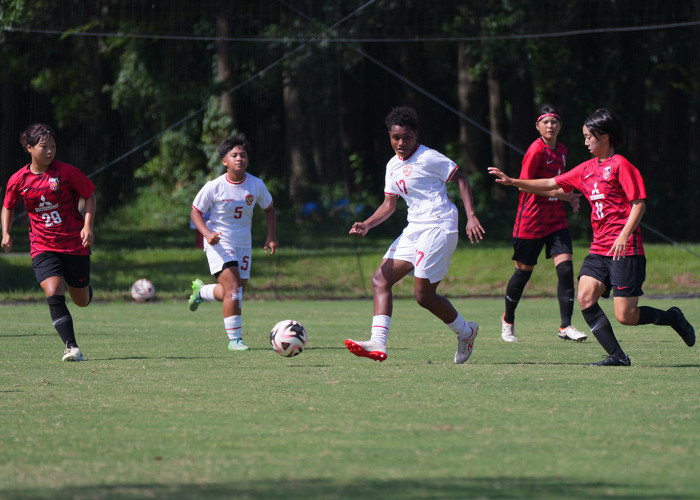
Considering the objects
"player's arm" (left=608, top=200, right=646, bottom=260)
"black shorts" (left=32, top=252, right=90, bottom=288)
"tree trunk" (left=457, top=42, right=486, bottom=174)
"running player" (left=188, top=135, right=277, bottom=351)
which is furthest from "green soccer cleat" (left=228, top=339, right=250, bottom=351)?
"tree trunk" (left=457, top=42, right=486, bottom=174)

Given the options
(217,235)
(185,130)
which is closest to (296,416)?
(217,235)

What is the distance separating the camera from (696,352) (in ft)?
32.5

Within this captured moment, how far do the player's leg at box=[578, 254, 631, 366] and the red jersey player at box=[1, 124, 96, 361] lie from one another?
3.98 meters

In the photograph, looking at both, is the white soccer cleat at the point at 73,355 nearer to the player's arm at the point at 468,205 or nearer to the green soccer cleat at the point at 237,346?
the green soccer cleat at the point at 237,346

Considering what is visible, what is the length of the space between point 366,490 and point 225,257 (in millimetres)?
6377

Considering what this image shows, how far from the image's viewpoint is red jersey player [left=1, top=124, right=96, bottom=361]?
9.70m

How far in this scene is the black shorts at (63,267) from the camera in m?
9.74

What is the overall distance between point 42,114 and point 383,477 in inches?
752

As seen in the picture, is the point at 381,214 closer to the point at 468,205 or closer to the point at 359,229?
the point at 359,229

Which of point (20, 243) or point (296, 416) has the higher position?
point (296, 416)

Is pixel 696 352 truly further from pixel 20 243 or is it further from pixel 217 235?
pixel 20 243

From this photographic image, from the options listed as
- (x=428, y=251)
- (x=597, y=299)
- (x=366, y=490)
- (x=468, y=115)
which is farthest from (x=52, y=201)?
(x=468, y=115)

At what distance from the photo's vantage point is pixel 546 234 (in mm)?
11570

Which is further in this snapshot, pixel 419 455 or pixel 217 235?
pixel 217 235
